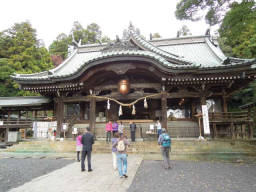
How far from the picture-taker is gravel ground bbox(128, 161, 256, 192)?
4535mm

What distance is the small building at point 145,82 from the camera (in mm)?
10164

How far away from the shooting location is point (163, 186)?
15.4 feet

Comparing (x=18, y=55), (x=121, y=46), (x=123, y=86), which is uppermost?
(x=18, y=55)

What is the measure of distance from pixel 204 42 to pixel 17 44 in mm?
29963

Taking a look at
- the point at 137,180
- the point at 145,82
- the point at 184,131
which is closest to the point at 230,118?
the point at 184,131

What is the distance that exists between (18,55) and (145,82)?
83.8ft

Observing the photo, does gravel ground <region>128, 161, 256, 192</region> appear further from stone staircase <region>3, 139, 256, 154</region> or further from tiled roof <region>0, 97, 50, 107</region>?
tiled roof <region>0, 97, 50, 107</region>

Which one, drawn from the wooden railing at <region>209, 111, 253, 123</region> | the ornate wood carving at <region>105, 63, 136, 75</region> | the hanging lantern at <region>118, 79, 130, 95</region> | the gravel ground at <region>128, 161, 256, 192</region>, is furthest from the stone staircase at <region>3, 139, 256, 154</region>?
the ornate wood carving at <region>105, 63, 136, 75</region>

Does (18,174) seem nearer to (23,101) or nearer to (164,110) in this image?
(164,110)

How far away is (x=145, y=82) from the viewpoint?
12203mm

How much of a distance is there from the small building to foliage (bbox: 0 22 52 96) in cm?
1583

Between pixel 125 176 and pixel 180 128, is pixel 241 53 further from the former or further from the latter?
pixel 125 176

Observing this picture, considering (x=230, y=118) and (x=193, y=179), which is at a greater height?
(x=230, y=118)

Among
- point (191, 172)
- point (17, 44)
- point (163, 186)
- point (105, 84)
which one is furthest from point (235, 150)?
point (17, 44)
